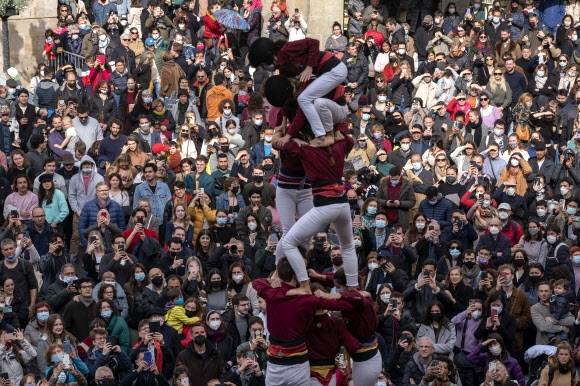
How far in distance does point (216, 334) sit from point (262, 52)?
5.84 m

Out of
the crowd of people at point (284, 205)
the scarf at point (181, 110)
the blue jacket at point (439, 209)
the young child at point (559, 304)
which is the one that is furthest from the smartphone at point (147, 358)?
the scarf at point (181, 110)

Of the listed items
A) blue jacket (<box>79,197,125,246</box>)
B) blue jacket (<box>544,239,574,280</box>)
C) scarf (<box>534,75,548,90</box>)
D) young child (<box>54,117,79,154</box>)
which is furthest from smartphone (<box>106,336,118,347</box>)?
scarf (<box>534,75,548,90</box>)

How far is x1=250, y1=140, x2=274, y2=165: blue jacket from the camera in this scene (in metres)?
24.4

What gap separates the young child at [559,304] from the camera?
20500mm

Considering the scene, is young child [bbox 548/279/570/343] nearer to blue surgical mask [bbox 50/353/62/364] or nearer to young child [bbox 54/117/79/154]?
blue surgical mask [bbox 50/353/62/364]

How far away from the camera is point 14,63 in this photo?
3056 cm

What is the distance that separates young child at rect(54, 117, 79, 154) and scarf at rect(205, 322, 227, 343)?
6018 mm

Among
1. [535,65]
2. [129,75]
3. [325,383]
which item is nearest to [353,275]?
[325,383]

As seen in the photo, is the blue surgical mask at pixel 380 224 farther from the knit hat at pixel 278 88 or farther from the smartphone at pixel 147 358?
the knit hat at pixel 278 88

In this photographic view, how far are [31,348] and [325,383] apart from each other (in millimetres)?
5638

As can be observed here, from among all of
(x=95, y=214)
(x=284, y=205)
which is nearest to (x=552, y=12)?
(x=95, y=214)

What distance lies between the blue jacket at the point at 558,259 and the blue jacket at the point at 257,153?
16.4 feet

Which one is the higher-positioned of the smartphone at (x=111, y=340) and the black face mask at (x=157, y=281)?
the black face mask at (x=157, y=281)

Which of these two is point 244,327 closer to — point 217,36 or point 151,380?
point 151,380
